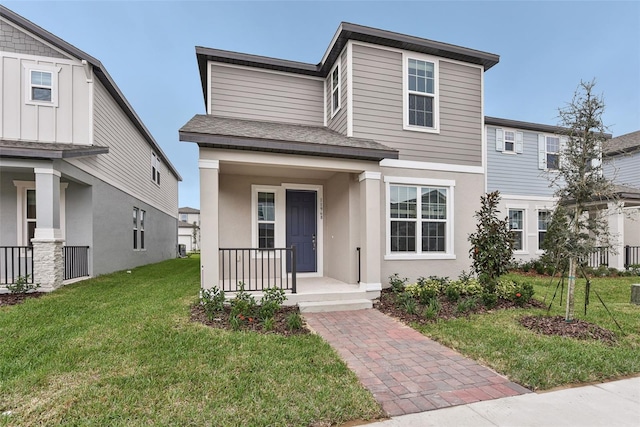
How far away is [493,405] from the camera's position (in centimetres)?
287

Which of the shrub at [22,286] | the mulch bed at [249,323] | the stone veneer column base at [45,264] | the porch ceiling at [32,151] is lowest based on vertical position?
the mulch bed at [249,323]

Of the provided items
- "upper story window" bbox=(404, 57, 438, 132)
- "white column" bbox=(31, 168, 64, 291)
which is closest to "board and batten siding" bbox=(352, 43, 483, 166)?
"upper story window" bbox=(404, 57, 438, 132)

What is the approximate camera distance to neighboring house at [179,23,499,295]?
273 inches

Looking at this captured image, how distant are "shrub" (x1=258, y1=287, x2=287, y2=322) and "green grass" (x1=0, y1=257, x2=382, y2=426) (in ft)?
2.14

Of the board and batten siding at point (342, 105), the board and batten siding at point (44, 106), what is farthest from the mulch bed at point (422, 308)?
the board and batten siding at point (44, 106)

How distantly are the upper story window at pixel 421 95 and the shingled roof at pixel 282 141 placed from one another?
1.35m

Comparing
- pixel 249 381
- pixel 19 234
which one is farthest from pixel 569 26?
pixel 19 234

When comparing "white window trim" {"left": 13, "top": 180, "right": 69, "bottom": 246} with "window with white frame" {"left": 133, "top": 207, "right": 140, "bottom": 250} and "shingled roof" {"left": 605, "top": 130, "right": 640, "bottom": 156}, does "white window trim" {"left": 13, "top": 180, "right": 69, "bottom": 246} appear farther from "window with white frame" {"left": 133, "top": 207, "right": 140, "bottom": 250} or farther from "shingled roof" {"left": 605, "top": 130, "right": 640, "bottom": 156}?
"shingled roof" {"left": 605, "top": 130, "right": 640, "bottom": 156}

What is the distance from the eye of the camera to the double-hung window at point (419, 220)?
7391 millimetres

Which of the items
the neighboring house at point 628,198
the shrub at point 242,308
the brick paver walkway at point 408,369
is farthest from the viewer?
the neighboring house at point 628,198

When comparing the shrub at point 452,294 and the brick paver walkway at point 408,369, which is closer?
the brick paver walkway at point 408,369

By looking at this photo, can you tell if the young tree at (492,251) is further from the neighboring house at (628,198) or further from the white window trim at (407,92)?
the neighboring house at (628,198)

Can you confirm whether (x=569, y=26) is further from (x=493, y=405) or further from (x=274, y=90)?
(x=493, y=405)

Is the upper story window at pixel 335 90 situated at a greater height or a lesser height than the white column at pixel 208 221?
greater
